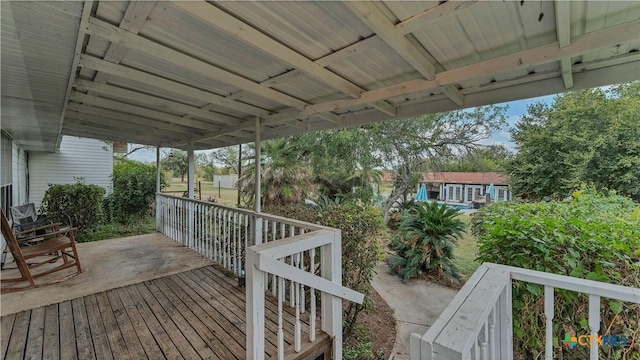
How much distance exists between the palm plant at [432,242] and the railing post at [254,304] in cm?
456

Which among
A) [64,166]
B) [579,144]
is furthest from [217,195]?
[579,144]

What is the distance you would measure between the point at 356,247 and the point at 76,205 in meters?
7.95

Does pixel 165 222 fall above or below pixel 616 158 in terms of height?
below

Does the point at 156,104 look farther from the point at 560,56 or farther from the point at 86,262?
the point at 560,56

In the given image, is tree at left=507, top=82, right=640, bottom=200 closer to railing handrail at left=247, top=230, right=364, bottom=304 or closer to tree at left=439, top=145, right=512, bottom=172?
tree at left=439, top=145, right=512, bottom=172

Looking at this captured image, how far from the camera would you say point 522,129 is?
382 inches

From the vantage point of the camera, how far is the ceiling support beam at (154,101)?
8.77 ft

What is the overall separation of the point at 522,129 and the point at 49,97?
12324 mm

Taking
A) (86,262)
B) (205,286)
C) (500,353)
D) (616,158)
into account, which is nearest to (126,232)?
(86,262)

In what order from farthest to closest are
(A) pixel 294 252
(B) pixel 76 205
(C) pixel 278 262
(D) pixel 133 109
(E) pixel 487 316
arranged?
(B) pixel 76 205 → (D) pixel 133 109 → (A) pixel 294 252 → (C) pixel 278 262 → (E) pixel 487 316

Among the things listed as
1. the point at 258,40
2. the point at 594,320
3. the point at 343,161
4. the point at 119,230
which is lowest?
the point at 119,230

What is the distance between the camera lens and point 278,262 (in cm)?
178

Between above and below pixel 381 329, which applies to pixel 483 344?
above

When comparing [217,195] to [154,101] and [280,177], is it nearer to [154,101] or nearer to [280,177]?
[280,177]
